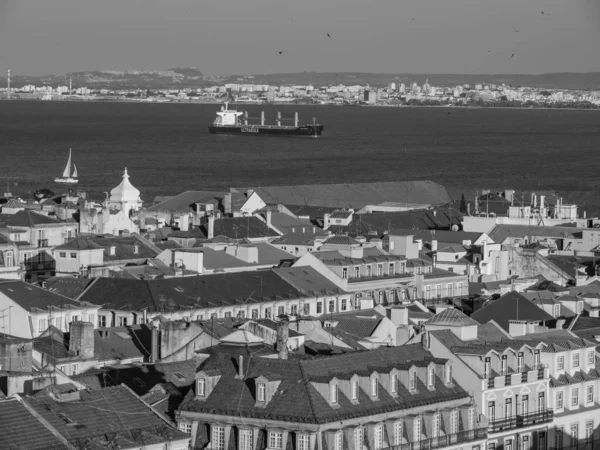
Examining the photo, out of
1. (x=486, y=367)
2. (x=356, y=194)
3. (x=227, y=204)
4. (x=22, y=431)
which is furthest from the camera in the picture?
(x=356, y=194)

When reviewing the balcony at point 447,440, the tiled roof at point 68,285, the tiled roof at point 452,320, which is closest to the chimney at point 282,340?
the balcony at point 447,440

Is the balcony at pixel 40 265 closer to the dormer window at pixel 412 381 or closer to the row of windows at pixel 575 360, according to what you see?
the row of windows at pixel 575 360

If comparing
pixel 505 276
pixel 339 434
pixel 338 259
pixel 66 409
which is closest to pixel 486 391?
pixel 339 434

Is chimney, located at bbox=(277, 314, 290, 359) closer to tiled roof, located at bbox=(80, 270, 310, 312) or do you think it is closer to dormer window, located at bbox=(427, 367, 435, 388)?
dormer window, located at bbox=(427, 367, 435, 388)

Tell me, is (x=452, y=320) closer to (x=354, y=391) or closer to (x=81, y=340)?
(x=354, y=391)

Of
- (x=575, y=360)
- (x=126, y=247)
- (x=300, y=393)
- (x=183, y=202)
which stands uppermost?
(x=300, y=393)

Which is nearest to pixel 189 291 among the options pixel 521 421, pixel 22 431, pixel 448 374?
pixel 521 421

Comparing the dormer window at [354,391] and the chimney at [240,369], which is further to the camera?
the chimney at [240,369]
